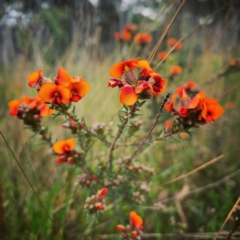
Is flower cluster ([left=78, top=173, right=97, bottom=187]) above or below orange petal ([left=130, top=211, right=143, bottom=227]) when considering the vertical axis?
above

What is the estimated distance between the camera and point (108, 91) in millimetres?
2193

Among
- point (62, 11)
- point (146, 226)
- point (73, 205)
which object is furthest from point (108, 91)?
point (146, 226)

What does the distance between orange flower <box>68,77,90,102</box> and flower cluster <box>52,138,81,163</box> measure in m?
0.27

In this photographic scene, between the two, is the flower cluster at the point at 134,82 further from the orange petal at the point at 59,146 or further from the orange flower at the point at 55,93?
the orange petal at the point at 59,146

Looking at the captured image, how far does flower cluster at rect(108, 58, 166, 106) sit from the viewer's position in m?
0.55

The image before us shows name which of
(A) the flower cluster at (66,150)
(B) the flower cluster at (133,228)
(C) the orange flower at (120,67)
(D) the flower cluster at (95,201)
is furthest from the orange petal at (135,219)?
(C) the orange flower at (120,67)

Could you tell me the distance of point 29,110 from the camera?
0.79 m

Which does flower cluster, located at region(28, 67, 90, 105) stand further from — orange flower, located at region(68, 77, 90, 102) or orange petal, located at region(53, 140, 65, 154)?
orange petal, located at region(53, 140, 65, 154)

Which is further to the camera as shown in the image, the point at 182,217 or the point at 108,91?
the point at 108,91

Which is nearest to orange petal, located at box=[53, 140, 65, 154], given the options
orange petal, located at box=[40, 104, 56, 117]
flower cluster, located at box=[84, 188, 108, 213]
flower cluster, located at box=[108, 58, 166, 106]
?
orange petal, located at box=[40, 104, 56, 117]

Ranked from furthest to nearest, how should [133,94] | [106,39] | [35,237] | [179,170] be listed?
[106,39] → [179,170] → [35,237] → [133,94]

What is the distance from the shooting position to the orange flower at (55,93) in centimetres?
56

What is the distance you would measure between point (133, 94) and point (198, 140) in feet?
6.05

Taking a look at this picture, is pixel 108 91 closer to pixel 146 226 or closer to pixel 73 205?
pixel 73 205
